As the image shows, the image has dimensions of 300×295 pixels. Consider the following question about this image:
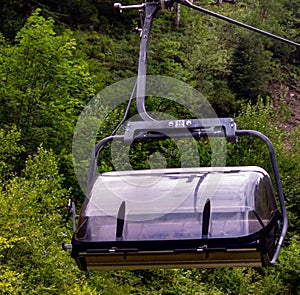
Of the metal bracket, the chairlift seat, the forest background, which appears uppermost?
the metal bracket

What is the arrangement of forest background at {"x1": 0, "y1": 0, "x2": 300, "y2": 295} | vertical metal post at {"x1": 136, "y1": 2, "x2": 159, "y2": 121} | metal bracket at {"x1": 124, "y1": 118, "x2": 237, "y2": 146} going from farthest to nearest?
forest background at {"x1": 0, "y1": 0, "x2": 300, "y2": 295}, vertical metal post at {"x1": 136, "y1": 2, "x2": 159, "y2": 121}, metal bracket at {"x1": 124, "y1": 118, "x2": 237, "y2": 146}

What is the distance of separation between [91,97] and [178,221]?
1273cm

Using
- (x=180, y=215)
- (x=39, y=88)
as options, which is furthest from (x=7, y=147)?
(x=180, y=215)

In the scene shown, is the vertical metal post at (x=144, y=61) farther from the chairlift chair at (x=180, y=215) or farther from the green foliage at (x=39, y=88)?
the green foliage at (x=39, y=88)

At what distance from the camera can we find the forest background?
1067 centimetres

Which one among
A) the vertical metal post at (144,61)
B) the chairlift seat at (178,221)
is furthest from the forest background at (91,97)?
the vertical metal post at (144,61)

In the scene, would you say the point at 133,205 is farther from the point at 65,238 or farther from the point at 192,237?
the point at 65,238

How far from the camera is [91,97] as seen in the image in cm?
1700

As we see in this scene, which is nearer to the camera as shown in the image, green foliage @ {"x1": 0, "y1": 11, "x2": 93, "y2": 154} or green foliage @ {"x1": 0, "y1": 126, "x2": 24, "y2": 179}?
green foliage @ {"x1": 0, "y1": 126, "x2": 24, "y2": 179}

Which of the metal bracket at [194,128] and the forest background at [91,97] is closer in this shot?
the metal bracket at [194,128]

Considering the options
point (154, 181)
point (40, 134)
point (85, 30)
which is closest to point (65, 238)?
point (40, 134)

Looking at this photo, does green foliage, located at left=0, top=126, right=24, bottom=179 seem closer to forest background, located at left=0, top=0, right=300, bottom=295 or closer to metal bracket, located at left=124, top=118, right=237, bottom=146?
forest background, located at left=0, top=0, right=300, bottom=295

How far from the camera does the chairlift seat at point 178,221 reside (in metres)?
4.40

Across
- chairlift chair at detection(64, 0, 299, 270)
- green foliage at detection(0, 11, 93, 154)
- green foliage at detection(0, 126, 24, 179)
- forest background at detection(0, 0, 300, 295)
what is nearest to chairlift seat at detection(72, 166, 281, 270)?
chairlift chair at detection(64, 0, 299, 270)
